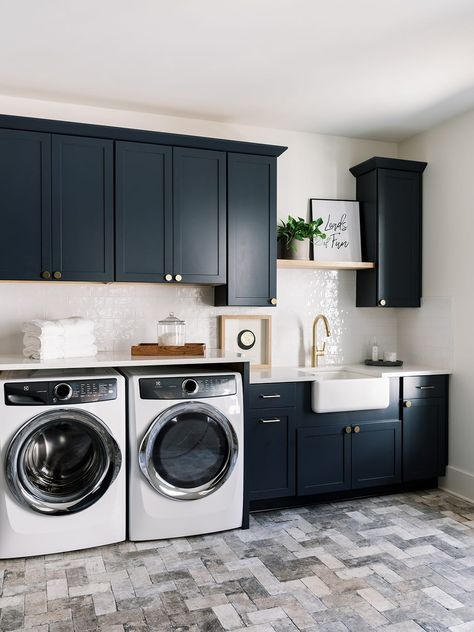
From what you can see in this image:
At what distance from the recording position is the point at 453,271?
404 centimetres

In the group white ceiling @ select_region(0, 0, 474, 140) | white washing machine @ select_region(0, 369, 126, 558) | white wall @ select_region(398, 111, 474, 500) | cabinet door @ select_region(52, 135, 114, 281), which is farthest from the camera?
white wall @ select_region(398, 111, 474, 500)

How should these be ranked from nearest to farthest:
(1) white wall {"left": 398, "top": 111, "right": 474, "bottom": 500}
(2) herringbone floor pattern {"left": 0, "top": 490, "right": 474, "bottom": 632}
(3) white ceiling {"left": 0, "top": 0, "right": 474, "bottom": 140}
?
(2) herringbone floor pattern {"left": 0, "top": 490, "right": 474, "bottom": 632}, (3) white ceiling {"left": 0, "top": 0, "right": 474, "bottom": 140}, (1) white wall {"left": 398, "top": 111, "right": 474, "bottom": 500}

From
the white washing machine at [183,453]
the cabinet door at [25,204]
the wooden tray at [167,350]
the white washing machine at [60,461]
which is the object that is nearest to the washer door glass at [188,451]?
the white washing machine at [183,453]

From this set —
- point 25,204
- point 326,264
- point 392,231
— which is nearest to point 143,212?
point 25,204

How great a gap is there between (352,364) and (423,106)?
6.28 feet

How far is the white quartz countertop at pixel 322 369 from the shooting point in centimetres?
361

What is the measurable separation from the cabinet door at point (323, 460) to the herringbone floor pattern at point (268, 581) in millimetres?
255

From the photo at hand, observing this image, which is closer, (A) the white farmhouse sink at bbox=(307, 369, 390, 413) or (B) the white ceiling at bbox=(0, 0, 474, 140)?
(B) the white ceiling at bbox=(0, 0, 474, 140)

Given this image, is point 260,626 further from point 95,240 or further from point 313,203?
point 313,203

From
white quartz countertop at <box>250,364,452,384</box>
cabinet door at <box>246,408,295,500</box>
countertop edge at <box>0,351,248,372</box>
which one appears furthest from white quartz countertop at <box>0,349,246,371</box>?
cabinet door at <box>246,408,295,500</box>

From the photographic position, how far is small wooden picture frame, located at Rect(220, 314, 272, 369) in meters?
4.05

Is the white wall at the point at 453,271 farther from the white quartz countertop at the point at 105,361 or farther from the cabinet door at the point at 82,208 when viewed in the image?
the cabinet door at the point at 82,208

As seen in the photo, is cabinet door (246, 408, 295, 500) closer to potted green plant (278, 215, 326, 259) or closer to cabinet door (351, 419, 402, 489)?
cabinet door (351, 419, 402, 489)

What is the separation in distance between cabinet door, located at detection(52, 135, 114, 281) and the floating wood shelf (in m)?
1.21
